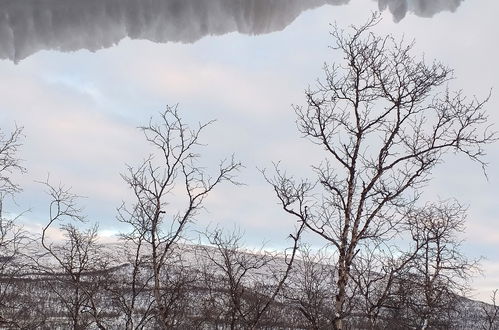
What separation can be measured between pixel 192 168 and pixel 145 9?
11.2 metres

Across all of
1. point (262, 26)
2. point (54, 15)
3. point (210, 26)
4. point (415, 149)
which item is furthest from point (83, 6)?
point (415, 149)

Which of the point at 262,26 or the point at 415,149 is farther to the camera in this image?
the point at 415,149

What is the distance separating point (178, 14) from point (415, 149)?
993 centimetres

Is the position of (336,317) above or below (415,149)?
below

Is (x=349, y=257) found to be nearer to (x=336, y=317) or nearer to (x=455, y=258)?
(x=336, y=317)

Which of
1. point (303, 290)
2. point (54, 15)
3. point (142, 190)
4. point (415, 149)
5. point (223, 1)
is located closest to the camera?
point (223, 1)

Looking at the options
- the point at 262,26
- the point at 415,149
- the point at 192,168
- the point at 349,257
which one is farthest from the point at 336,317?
the point at 262,26

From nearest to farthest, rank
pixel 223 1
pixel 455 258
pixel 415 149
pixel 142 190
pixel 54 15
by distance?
1. pixel 223 1
2. pixel 54 15
3. pixel 415 149
4. pixel 142 190
5. pixel 455 258

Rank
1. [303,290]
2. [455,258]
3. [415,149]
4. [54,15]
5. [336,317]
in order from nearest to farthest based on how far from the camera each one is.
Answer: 1. [54,15]
2. [336,317]
3. [415,149]
4. [303,290]
5. [455,258]

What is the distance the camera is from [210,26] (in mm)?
1600

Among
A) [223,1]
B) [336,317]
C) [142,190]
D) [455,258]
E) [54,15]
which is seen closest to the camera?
[223,1]

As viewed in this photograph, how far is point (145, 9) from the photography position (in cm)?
162

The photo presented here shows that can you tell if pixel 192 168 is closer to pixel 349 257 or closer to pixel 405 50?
pixel 349 257

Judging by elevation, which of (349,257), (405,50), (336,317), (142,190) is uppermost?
(405,50)
